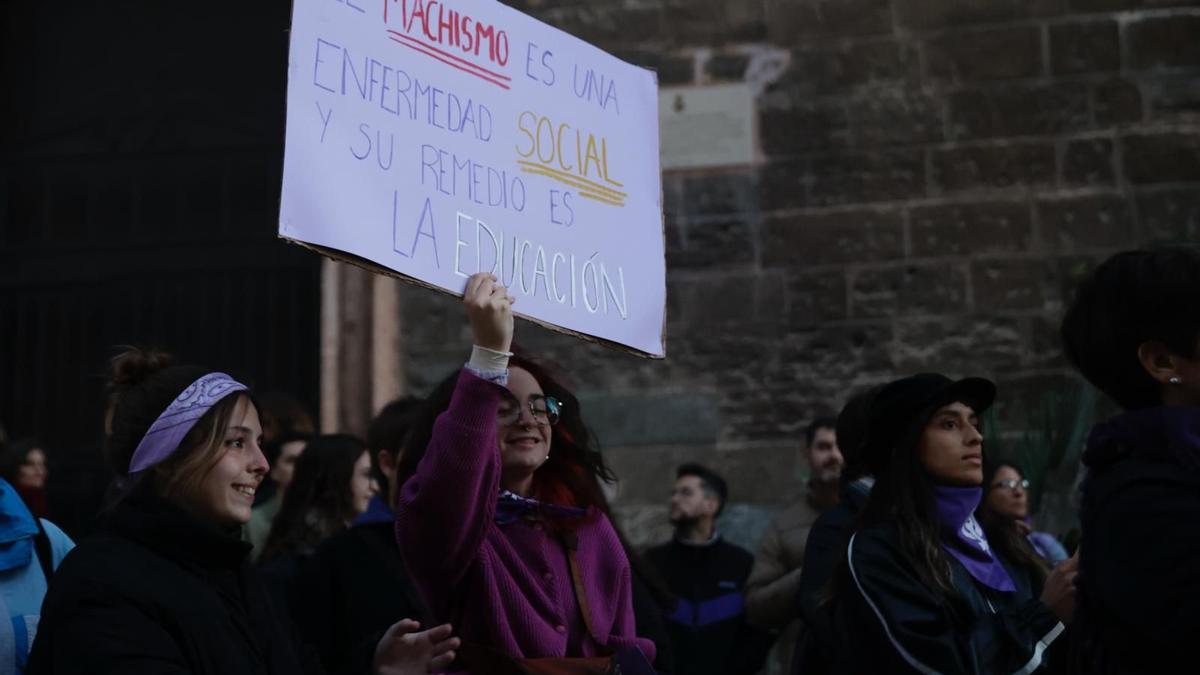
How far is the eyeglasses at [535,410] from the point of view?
10.8 ft

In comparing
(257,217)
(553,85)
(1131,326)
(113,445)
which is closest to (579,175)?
(553,85)

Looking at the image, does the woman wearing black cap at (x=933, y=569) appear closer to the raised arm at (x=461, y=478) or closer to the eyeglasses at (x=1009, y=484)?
the raised arm at (x=461, y=478)

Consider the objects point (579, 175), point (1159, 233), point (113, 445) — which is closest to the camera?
point (113, 445)

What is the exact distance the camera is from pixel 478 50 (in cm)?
349

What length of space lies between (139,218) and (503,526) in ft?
19.1

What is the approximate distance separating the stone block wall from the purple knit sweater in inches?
165

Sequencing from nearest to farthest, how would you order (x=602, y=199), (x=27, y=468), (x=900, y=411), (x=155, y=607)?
(x=155, y=607)
(x=602, y=199)
(x=900, y=411)
(x=27, y=468)

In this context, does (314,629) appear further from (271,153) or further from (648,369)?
(271,153)

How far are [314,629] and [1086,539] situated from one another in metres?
2.40

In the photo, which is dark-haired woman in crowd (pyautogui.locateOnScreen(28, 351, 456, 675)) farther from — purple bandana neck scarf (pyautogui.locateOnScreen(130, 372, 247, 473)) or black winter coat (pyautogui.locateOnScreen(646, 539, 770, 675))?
black winter coat (pyautogui.locateOnScreen(646, 539, 770, 675))

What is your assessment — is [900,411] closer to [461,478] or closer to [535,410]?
[535,410]

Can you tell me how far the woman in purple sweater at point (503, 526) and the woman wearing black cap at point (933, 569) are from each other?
1.67ft

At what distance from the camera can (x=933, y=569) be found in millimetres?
3445

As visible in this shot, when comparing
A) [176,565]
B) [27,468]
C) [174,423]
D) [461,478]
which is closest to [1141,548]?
[461,478]
